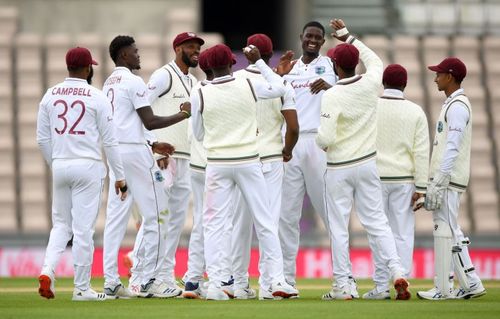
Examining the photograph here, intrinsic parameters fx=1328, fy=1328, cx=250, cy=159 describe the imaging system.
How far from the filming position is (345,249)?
11203mm

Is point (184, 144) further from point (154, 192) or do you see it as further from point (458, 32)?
point (458, 32)

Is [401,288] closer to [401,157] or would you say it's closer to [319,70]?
[401,157]

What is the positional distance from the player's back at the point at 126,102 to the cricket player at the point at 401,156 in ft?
7.02

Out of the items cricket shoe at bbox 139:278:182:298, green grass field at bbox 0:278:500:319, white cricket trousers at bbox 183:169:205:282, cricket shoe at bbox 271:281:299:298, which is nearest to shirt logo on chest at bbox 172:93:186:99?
white cricket trousers at bbox 183:169:205:282

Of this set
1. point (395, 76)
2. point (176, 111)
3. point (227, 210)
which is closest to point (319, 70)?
point (395, 76)

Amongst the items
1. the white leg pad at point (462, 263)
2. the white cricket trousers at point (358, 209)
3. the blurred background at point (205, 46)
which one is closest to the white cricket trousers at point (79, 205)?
the white cricket trousers at point (358, 209)

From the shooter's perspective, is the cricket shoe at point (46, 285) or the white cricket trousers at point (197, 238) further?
the white cricket trousers at point (197, 238)

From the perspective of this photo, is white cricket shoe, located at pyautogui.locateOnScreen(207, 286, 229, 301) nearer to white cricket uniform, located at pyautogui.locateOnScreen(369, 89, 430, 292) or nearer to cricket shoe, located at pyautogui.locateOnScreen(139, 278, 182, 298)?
cricket shoe, located at pyautogui.locateOnScreen(139, 278, 182, 298)

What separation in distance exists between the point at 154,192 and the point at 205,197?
69 cm

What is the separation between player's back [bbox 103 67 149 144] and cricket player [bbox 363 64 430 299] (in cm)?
214

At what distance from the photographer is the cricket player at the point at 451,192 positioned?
11.2 m

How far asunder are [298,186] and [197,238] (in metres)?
1.01

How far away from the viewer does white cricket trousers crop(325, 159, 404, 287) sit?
1114cm

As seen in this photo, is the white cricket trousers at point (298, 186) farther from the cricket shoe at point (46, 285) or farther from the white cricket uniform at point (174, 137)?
the cricket shoe at point (46, 285)
